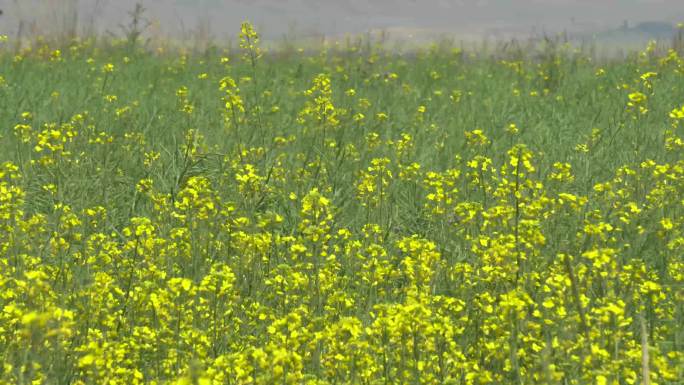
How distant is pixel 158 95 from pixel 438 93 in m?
3.52

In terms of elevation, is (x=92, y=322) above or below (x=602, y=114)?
below

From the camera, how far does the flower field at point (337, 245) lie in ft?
9.71

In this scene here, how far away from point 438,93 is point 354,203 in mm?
4130

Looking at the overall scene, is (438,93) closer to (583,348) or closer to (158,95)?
(158,95)

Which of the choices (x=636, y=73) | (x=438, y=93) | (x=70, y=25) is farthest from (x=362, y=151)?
(x=70, y=25)

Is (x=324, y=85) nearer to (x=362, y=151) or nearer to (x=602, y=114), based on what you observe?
(x=362, y=151)

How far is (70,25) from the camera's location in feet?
48.1

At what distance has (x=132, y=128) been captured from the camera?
285 inches

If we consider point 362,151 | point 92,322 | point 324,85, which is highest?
point 324,85

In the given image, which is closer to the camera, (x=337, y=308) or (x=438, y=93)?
(x=337, y=308)

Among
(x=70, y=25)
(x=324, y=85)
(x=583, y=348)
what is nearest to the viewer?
(x=583, y=348)

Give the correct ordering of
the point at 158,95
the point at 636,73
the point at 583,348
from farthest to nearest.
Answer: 1. the point at 636,73
2. the point at 158,95
3. the point at 583,348

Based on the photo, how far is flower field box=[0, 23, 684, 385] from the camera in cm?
296

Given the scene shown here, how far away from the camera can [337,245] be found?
14.5 feet
